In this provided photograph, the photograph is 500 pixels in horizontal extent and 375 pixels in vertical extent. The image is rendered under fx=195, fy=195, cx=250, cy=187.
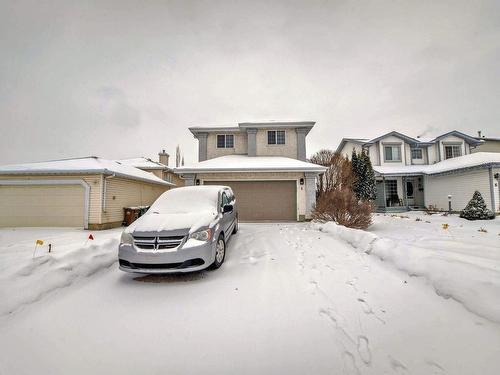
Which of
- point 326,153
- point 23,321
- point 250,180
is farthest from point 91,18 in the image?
point 326,153

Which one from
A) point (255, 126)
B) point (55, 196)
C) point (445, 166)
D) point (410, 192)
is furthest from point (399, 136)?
point (55, 196)

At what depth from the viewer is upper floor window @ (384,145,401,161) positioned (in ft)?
63.7

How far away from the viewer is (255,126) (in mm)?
14039

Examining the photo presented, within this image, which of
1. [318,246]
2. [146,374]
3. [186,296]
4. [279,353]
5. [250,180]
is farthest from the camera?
[250,180]

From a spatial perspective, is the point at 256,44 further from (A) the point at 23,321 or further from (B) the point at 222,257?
(A) the point at 23,321

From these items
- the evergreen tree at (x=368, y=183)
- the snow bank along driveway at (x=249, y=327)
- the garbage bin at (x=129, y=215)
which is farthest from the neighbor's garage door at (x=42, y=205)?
the evergreen tree at (x=368, y=183)

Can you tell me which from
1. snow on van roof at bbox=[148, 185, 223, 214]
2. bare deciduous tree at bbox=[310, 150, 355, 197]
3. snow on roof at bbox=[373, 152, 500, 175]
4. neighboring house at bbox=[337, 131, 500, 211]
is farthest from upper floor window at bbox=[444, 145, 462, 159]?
snow on van roof at bbox=[148, 185, 223, 214]

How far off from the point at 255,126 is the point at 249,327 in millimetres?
13181

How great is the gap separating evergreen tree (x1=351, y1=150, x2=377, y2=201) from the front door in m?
5.13

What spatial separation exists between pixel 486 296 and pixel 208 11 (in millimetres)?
13160

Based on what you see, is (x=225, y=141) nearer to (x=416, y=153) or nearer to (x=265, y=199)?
(x=265, y=199)

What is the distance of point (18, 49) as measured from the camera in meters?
9.63

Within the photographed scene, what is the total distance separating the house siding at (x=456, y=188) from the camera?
44.6 ft

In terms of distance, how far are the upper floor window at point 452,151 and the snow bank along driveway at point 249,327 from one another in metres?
23.6
